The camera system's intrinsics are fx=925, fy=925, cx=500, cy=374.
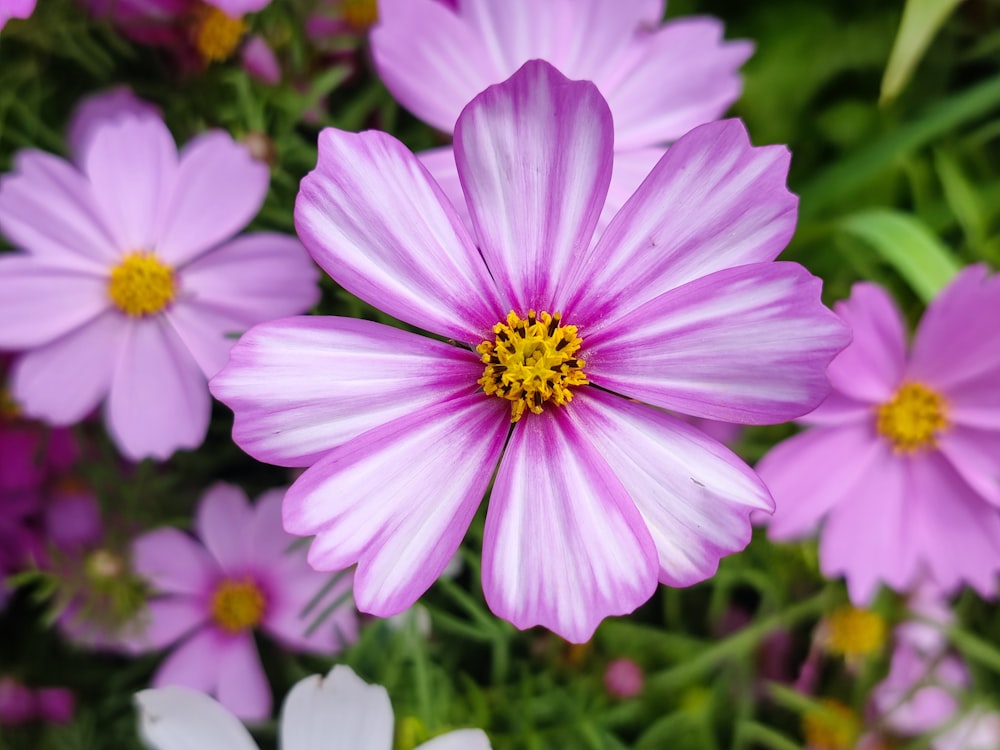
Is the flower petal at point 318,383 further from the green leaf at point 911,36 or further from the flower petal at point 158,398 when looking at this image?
the green leaf at point 911,36

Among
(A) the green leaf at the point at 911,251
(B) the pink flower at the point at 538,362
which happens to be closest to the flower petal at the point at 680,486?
(B) the pink flower at the point at 538,362

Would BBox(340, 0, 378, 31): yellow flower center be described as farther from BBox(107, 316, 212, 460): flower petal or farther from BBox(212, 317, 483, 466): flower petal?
BBox(212, 317, 483, 466): flower petal

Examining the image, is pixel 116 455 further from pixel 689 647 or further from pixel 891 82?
pixel 891 82

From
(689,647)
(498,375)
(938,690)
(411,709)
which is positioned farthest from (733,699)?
(498,375)

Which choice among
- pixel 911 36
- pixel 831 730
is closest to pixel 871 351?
pixel 911 36

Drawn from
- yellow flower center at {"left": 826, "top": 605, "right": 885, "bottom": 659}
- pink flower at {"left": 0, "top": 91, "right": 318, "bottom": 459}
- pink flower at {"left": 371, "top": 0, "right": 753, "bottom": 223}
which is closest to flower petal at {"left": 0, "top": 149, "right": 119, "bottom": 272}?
pink flower at {"left": 0, "top": 91, "right": 318, "bottom": 459}
